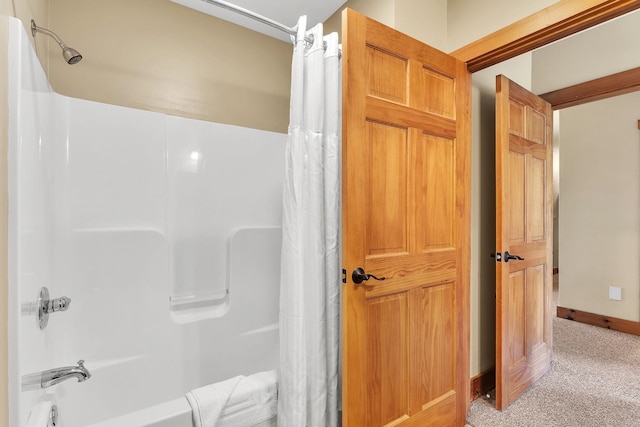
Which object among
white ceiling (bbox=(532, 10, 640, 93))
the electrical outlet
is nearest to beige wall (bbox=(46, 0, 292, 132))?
white ceiling (bbox=(532, 10, 640, 93))

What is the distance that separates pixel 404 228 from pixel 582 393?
1.89 m

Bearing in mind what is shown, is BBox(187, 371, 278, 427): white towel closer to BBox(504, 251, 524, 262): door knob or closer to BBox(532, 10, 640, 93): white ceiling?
BBox(504, 251, 524, 262): door knob

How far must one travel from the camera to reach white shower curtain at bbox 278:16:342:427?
4.46 ft

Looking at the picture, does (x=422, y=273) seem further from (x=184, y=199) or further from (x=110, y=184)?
(x=110, y=184)

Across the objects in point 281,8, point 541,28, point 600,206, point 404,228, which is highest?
point 281,8

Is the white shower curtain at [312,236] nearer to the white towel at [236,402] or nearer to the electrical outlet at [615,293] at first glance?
the white towel at [236,402]

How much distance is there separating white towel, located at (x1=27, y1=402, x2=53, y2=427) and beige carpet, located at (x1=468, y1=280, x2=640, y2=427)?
2061 mm

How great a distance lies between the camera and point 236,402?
1.26m

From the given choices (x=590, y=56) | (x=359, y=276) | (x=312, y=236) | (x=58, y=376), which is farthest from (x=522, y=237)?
(x=58, y=376)

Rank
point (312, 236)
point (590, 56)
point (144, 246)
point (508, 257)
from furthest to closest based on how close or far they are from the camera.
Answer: point (590, 56), point (508, 257), point (144, 246), point (312, 236)

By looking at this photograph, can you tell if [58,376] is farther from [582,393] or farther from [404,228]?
[582,393]

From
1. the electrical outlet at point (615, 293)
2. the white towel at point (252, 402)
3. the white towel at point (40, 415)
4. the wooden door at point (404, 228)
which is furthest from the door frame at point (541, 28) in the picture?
the electrical outlet at point (615, 293)

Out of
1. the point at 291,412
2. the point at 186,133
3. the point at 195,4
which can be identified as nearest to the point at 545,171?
the point at 291,412

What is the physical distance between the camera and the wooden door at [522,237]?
192 centimetres
